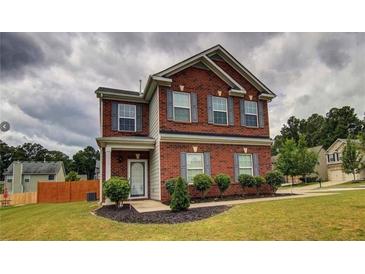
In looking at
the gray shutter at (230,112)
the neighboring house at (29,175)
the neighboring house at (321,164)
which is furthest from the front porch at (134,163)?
the neighboring house at (321,164)

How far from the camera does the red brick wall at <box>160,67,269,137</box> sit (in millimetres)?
10195

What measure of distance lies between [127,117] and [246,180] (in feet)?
19.0

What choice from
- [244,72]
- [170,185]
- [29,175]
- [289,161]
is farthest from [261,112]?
[29,175]

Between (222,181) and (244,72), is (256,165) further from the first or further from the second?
(244,72)

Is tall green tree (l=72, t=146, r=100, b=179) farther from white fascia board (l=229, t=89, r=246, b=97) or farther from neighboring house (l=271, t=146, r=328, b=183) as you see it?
white fascia board (l=229, t=89, r=246, b=97)

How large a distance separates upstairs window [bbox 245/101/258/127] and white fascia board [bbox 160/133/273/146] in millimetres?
773

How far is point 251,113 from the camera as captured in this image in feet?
39.5

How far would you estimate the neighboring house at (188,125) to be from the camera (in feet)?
33.1

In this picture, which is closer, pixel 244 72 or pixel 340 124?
pixel 244 72
